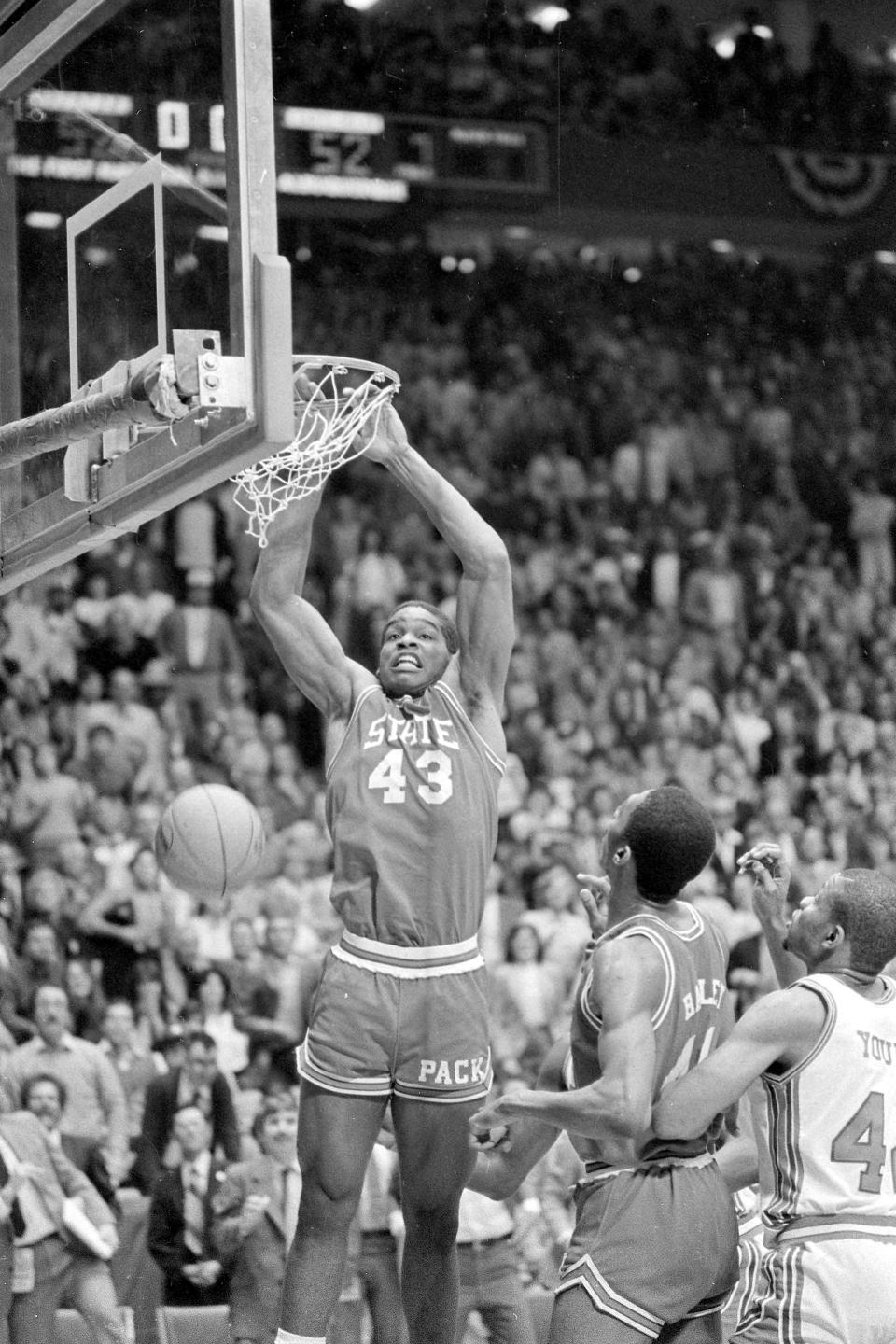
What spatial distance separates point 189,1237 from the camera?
24.7 ft

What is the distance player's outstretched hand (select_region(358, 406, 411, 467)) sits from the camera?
17.1ft

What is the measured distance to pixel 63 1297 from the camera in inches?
289

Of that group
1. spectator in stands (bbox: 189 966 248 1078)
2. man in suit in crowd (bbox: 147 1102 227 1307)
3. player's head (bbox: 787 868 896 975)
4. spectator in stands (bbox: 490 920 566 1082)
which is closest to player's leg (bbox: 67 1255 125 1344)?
man in suit in crowd (bbox: 147 1102 227 1307)

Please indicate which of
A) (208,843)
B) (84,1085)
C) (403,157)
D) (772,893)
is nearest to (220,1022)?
(84,1085)

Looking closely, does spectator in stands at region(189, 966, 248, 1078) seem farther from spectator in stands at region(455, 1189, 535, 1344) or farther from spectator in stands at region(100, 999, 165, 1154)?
spectator in stands at region(455, 1189, 535, 1344)

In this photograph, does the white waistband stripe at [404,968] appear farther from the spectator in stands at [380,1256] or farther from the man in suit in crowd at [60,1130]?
the man in suit in crowd at [60,1130]

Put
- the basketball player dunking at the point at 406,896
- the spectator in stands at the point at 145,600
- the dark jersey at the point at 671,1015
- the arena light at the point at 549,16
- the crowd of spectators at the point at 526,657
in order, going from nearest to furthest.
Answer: the dark jersey at the point at 671,1015 → the basketball player dunking at the point at 406,896 → the crowd of spectators at the point at 526,657 → the spectator in stands at the point at 145,600 → the arena light at the point at 549,16

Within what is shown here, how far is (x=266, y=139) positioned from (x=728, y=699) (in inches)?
375

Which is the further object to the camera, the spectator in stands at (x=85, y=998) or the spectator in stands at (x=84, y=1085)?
the spectator in stands at (x=85, y=998)

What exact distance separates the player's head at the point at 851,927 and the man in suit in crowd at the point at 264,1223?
11.5ft

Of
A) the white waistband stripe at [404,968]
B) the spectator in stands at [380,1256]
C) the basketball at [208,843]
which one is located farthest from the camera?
the spectator in stands at [380,1256]

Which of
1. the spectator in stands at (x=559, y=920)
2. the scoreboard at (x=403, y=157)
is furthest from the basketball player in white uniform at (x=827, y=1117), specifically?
the scoreboard at (x=403, y=157)

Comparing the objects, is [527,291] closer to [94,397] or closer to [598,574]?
[598,574]

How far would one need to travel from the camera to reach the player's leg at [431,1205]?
476cm
